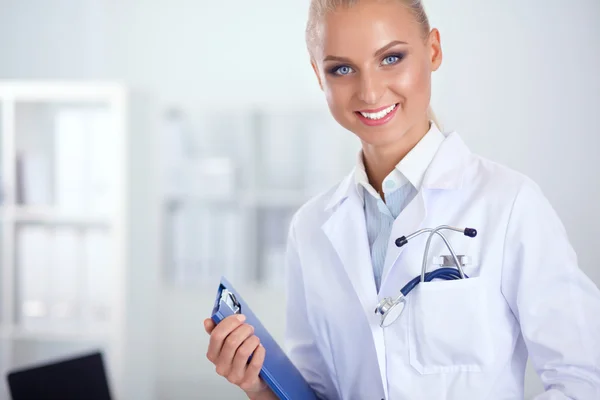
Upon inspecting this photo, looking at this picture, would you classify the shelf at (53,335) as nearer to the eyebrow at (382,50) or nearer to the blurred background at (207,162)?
the blurred background at (207,162)

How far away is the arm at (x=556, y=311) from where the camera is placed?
101cm

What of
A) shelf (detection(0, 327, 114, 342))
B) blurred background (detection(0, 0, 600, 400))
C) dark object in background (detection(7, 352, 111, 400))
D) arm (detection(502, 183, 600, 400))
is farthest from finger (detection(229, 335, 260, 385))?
shelf (detection(0, 327, 114, 342))

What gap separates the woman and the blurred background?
1.73m

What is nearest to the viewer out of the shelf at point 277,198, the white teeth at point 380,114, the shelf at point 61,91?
the white teeth at point 380,114

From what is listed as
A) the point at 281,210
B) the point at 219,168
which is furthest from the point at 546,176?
the point at 219,168

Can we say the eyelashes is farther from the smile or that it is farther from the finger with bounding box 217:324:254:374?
the finger with bounding box 217:324:254:374

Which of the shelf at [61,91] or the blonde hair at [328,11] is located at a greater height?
the blonde hair at [328,11]

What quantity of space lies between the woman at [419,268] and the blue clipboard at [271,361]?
0.03 meters

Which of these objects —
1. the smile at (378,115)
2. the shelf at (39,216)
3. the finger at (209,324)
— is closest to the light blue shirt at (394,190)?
the smile at (378,115)

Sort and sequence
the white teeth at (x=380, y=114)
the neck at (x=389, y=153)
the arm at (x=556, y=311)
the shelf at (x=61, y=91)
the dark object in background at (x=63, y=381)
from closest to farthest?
the arm at (x=556, y=311) < the white teeth at (x=380, y=114) < the neck at (x=389, y=153) < the dark object in background at (x=63, y=381) < the shelf at (x=61, y=91)

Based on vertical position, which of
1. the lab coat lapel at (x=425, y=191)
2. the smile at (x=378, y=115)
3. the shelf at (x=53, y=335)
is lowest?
the shelf at (x=53, y=335)

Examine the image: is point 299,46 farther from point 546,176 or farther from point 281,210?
point 546,176

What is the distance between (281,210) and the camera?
312 cm

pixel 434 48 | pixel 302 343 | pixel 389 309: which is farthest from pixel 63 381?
pixel 434 48
